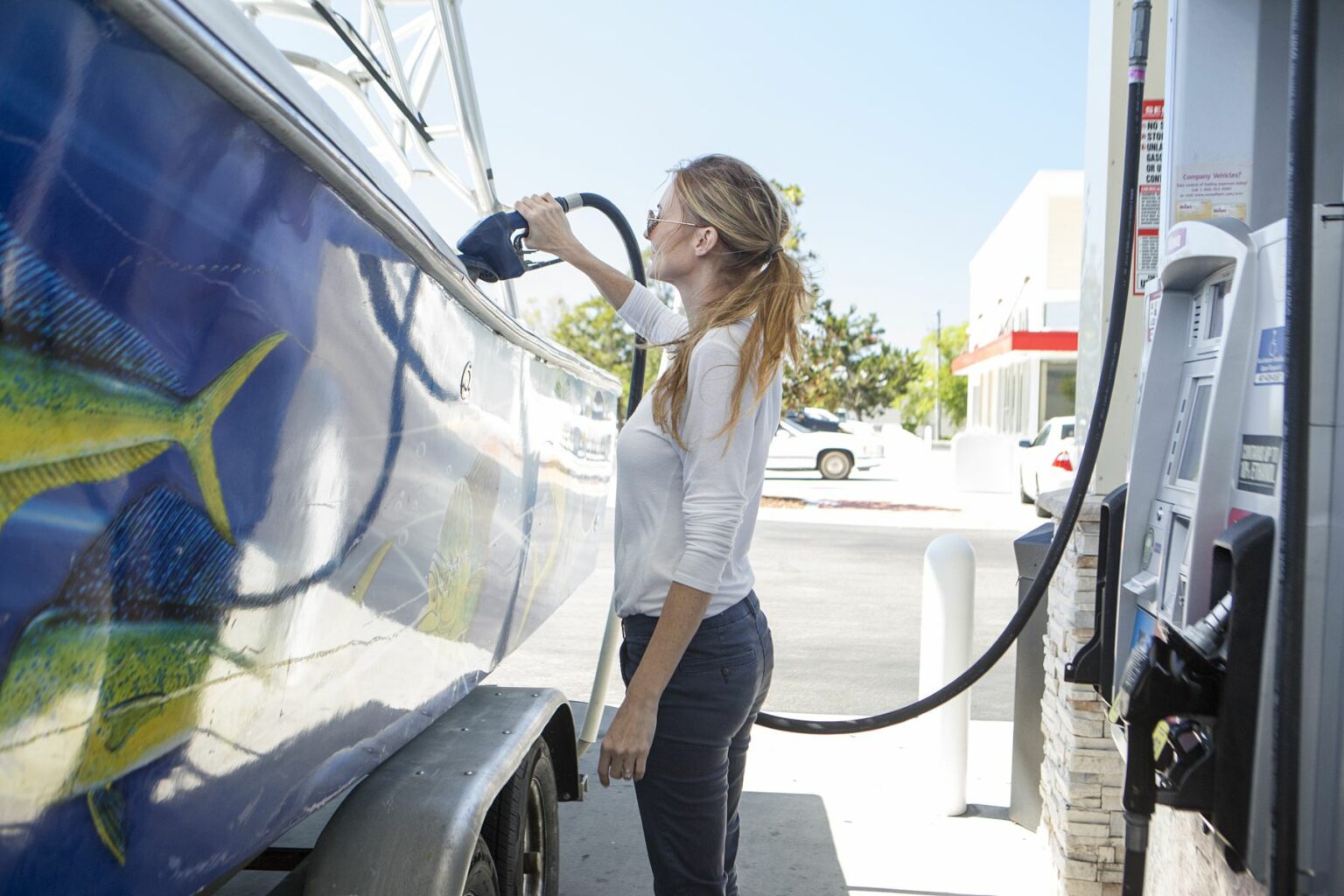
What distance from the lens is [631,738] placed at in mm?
2012

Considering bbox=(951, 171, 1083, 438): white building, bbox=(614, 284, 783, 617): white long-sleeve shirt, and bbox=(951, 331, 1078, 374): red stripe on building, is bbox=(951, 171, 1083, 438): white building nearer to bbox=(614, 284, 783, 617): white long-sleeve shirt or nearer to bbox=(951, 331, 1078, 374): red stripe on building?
bbox=(951, 331, 1078, 374): red stripe on building

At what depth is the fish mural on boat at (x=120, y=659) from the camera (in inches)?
45.0

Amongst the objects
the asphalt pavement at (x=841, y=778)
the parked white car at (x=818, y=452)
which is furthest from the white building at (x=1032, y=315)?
the asphalt pavement at (x=841, y=778)

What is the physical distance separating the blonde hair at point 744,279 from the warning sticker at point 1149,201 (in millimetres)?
1447

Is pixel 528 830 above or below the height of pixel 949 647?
below

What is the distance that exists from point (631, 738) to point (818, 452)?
21.3m

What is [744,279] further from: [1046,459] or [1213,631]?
[1046,459]

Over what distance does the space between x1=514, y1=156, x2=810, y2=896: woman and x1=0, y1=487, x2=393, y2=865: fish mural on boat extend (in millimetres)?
810

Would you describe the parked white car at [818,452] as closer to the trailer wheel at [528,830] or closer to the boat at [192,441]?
the trailer wheel at [528,830]

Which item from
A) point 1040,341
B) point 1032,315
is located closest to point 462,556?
point 1040,341

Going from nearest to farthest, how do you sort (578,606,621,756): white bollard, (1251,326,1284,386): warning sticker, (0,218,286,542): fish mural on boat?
(0,218,286,542): fish mural on boat → (1251,326,1284,386): warning sticker → (578,606,621,756): white bollard

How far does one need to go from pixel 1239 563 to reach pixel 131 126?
1.87 m

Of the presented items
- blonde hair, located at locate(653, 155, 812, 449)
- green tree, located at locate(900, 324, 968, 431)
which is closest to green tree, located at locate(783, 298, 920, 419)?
blonde hair, located at locate(653, 155, 812, 449)

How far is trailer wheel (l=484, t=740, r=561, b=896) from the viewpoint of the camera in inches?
101
